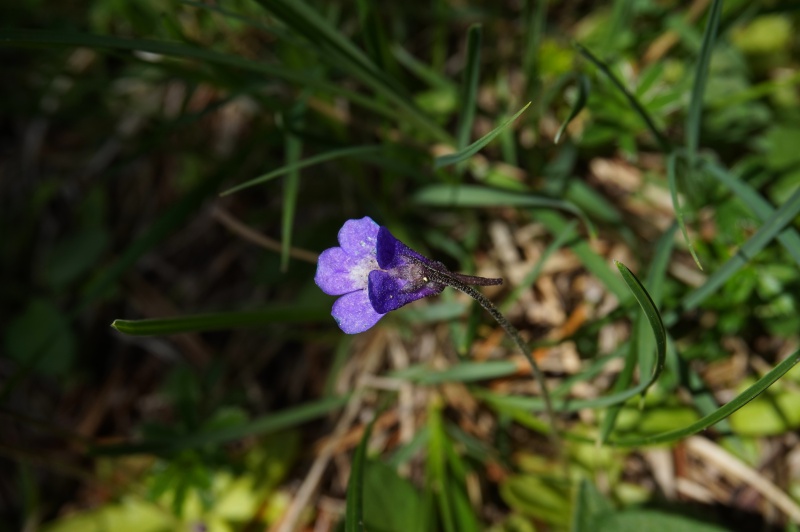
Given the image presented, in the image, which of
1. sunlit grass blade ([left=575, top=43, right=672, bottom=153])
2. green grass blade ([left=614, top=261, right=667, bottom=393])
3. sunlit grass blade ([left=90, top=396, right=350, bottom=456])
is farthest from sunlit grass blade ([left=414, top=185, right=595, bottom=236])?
sunlit grass blade ([left=90, top=396, right=350, bottom=456])

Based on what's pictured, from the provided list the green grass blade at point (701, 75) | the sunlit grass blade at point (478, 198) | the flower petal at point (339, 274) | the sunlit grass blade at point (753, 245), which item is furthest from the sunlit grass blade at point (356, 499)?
the green grass blade at point (701, 75)

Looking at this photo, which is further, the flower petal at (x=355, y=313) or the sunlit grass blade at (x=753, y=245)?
the sunlit grass blade at (x=753, y=245)

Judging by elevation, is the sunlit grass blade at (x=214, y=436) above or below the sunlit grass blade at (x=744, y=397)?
below

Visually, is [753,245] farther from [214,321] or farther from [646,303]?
[214,321]

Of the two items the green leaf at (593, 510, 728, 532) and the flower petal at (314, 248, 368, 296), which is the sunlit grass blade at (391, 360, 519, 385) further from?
the flower petal at (314, 248, 368, 296)

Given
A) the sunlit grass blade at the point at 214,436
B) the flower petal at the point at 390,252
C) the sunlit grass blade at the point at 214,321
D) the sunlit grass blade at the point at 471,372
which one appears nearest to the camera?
the flower petal at the point at 390,252

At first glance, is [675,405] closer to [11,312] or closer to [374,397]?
[374,397]

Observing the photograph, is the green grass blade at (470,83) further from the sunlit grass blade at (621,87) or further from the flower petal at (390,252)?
the flower petal at (390,252)

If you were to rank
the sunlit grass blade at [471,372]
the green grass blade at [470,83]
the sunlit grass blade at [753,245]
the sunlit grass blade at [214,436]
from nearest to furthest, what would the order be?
the sunlit grass blade at [753,245] → the green grass blade at [470,83] → the sunlit grass blade at [214,436] → the sunlit grass blade at [471,372]
